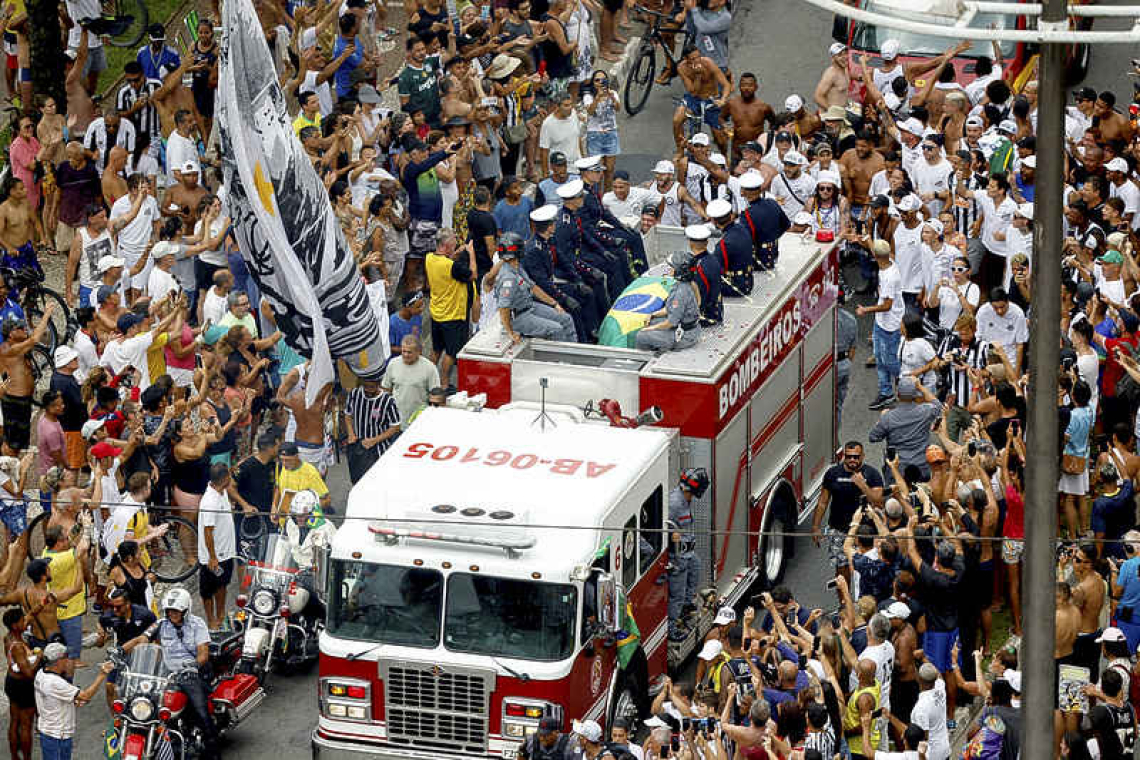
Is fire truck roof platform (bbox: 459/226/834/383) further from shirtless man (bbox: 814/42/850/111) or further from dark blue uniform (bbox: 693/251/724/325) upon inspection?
shirtless man (bbox: 814/42/850/111)

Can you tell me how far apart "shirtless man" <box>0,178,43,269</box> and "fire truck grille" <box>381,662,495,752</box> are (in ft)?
31.5

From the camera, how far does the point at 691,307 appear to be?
19219mm

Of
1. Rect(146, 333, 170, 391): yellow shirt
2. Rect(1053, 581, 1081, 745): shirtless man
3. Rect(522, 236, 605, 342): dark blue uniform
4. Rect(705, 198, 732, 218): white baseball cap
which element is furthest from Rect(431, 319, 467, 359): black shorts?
Rect(1053, 581, 1081, 745): shirtless man

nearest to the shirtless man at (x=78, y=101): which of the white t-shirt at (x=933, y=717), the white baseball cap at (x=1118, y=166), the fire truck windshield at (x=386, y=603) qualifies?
the white baseball cap at (x=1118, y=166)

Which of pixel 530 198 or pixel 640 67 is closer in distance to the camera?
pixel 530 198

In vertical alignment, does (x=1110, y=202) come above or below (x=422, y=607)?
above

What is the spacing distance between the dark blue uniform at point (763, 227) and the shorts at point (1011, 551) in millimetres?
3609

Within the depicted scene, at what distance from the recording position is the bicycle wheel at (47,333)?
79.9 feet

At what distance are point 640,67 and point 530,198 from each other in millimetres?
6520

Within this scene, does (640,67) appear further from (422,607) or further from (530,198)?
(422,607)

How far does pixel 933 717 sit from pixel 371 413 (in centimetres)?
677

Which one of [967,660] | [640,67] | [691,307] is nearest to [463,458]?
[691,307]

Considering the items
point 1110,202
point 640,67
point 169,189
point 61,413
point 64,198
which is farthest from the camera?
point 640,67

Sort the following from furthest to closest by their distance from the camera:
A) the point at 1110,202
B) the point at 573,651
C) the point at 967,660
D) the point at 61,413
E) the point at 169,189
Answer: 1. the point at 169,189
2. the point at 1110,202
3. the point at 61,413
4. the point at 967,660
5. the point at 573,651
